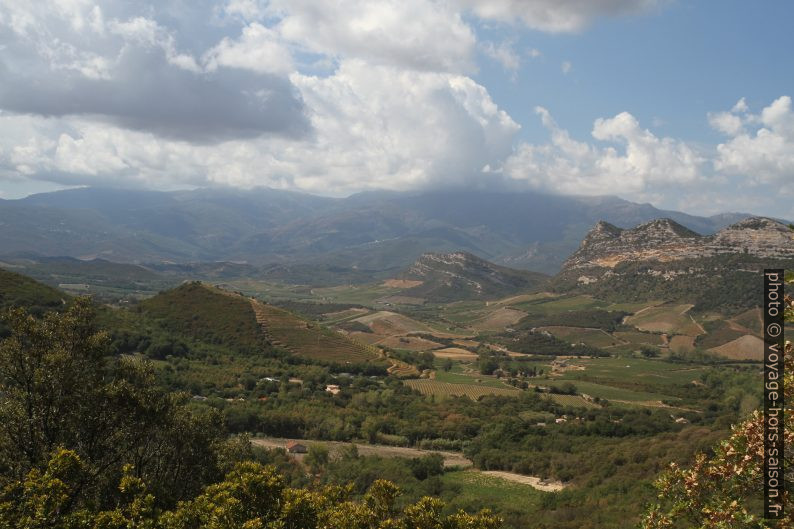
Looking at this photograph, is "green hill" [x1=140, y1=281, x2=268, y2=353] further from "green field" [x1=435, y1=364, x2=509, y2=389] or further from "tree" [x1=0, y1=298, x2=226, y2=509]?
"tree" [x1=0, y1=298, x2=226, y2=509]

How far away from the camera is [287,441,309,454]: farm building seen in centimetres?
8262

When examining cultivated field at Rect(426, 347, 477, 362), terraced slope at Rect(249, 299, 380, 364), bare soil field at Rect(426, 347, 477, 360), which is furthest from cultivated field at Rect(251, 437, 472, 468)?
bare soil field at Rect(426, 347, 477, 360)

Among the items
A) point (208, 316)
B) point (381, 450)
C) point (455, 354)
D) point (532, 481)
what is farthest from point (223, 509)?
point (455, 354)

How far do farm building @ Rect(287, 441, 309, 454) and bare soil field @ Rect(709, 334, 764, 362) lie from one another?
148m

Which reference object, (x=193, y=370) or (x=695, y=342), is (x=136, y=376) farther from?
(x=695, y=342)

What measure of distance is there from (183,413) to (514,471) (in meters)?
63.8

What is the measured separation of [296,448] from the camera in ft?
275

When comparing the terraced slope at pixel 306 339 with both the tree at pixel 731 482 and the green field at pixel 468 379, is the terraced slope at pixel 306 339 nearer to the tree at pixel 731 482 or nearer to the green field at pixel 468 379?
the green field at pixel 468 379

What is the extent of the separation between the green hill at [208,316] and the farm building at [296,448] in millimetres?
56298

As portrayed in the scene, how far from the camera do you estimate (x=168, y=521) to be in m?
17.9

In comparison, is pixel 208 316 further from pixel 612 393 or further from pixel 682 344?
pixel 682 344

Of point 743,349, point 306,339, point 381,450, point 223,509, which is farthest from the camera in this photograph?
point 743,349

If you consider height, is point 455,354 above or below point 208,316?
below

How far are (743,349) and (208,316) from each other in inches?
6516
